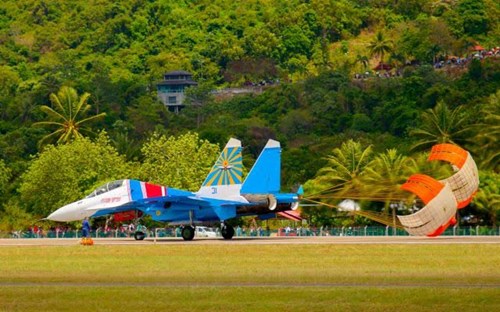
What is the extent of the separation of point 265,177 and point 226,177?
253 centimetres

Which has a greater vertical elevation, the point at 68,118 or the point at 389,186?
the point at 68,118

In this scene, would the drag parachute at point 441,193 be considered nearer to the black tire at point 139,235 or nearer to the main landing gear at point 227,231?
the main landing gear at point 227,231

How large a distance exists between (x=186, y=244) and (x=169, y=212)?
570 centimetres

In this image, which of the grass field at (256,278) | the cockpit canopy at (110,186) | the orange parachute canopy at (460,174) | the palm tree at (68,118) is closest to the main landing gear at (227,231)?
the cockpit canopy at (110,186)

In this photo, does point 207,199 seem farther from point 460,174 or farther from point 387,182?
point 460,174

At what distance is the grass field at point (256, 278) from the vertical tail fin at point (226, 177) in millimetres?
9986

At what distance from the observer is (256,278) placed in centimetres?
4512

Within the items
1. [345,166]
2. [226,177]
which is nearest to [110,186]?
[226,177]

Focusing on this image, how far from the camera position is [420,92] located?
198875mm

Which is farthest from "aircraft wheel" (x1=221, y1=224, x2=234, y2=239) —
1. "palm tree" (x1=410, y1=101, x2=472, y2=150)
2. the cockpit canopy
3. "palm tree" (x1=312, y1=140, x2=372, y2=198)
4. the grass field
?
"palm tree" (x1=410, y1=101, x2=472, y2=150)

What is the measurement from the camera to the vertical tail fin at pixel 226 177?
72500 mm

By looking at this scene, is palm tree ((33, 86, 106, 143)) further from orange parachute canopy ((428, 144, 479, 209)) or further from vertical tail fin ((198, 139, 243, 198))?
orange parachute canopy ((428, 144, 479, 209))

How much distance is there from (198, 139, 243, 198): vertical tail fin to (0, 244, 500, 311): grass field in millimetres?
9986

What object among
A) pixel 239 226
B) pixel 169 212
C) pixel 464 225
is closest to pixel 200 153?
pixel 239 226
